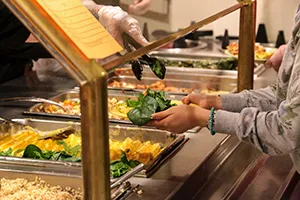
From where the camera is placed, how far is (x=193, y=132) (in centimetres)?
189

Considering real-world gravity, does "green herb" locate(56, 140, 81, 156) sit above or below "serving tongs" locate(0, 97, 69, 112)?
below

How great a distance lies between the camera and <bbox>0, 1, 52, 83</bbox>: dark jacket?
252 centimetres

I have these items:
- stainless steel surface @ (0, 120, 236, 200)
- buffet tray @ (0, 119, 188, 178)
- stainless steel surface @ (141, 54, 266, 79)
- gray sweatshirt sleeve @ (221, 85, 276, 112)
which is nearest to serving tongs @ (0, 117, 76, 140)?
buffet tray @ (0, 119, 188, 178)

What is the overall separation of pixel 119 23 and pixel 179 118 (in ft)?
0.98

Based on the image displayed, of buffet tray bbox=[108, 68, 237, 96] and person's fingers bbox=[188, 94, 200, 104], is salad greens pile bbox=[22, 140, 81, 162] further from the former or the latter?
buffet tray bbox=[108, 68, 237, 96]

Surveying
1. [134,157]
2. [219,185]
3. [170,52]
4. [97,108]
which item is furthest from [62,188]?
[170,52]

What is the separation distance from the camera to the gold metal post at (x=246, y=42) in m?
2.07

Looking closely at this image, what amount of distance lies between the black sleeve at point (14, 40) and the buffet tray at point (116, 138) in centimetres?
65

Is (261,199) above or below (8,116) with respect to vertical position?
below

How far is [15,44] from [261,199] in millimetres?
1460

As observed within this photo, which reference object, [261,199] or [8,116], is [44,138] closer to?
[8,116]

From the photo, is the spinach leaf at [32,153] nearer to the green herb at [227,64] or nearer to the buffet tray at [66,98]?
the buffet tray at [66,98]

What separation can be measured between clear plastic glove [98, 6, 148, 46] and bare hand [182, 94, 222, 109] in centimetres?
45

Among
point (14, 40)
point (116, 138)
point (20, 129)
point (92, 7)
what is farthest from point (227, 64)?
point (92, 7)
